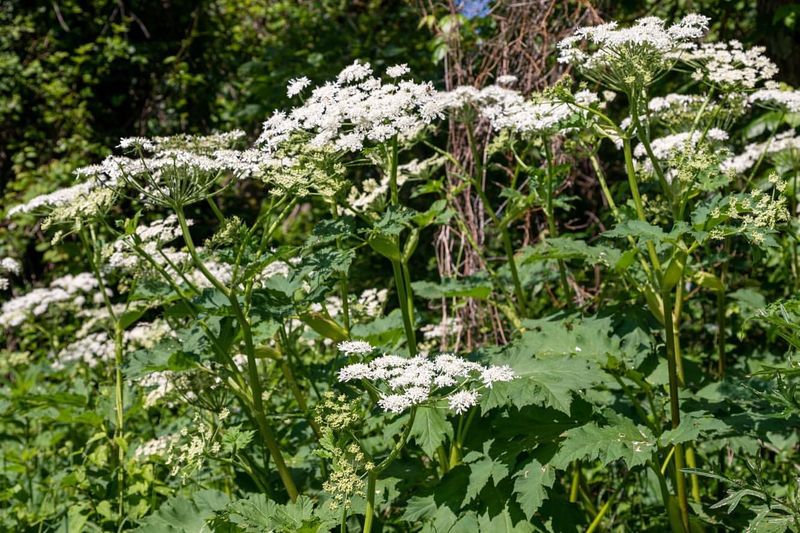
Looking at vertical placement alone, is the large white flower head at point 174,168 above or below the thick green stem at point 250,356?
above

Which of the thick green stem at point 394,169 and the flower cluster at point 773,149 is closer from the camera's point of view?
the thick green stem at point 394,169

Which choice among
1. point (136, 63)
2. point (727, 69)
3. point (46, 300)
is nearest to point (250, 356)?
point (727, 69)

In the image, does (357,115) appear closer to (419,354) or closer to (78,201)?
(419,354)

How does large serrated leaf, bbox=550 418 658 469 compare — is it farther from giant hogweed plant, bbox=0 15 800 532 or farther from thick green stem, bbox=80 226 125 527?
thick green stem, bbox=80 226 125 527

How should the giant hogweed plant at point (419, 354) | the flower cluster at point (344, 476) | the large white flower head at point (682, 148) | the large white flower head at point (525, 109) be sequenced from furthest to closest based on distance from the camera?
the large white flower head at point (525, 109), the large white flower head at point (682, 148), the giant hogweed plant at point (419, 354), the flower cluster at point (344, 476)

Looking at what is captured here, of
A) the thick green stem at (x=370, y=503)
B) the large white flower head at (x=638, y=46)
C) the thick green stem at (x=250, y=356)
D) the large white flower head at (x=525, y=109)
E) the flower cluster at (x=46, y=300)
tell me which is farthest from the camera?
the flower cluster at (x=46, y=300)

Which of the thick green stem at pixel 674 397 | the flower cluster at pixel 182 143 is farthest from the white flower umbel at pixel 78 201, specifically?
the thick green stem at pixel 674 397

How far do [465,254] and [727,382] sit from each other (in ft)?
8.67

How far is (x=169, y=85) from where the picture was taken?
1031cm

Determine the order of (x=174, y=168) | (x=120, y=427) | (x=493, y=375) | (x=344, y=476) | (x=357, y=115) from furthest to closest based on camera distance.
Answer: (x=120, y=427), (x=357, y=115), (x=174, y=168), (x=493, y=375), (x=344, y=476)

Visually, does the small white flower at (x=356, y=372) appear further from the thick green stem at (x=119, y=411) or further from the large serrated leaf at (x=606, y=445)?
the thick green stem at (x=119, y=411)

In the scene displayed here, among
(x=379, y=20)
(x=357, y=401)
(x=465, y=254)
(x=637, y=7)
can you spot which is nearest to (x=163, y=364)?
(x=357, y=401)

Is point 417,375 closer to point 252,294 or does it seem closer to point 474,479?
point 474,479

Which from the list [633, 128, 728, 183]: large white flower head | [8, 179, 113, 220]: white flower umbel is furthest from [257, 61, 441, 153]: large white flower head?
[633, 128, 728, 183]: large white flower head
